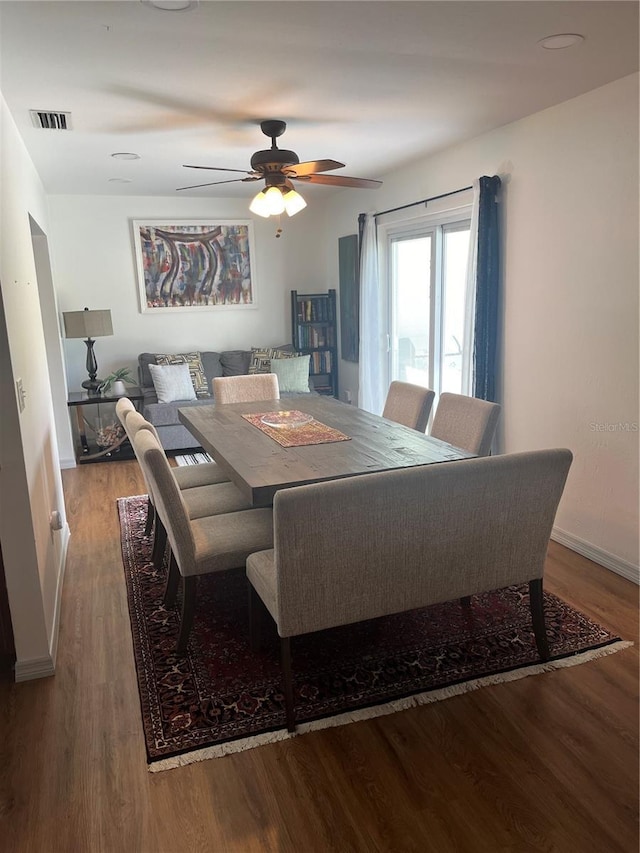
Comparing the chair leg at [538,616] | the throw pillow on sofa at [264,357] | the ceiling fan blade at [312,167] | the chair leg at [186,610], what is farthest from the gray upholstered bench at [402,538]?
the throw pillow on sofa at [264,357]

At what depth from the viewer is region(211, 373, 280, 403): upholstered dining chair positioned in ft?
14.0

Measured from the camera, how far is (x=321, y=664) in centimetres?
238

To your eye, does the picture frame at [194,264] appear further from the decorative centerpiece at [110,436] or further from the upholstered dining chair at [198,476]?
the upholstered dining chair at [198,476]

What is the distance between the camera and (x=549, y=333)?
341 cm

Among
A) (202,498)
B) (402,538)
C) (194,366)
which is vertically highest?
(194,366)

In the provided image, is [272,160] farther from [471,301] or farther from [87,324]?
[87,324]

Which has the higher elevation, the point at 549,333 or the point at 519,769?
the point at 549,333

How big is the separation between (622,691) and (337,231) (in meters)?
5.13

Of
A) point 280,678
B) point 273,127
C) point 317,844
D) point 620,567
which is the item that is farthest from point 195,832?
point 273,127

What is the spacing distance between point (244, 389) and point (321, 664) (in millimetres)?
2350

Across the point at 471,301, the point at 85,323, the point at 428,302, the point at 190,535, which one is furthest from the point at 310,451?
the point at 85,323

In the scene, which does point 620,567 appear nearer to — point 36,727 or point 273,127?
point 36,727

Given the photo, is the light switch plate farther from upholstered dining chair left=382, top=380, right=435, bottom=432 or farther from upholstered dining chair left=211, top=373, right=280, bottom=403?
upholstered dining chair left=382, top=380, right=435, bottom=432

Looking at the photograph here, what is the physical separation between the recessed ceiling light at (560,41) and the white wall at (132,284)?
4.32m
